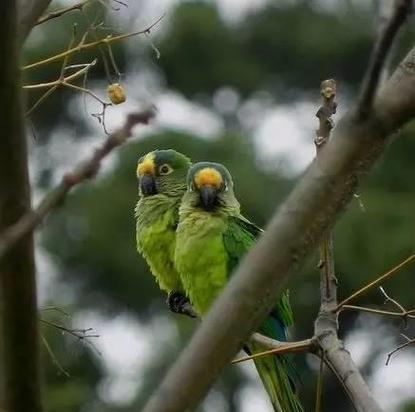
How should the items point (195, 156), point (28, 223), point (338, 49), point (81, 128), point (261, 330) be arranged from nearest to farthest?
1. point (28, 223)
2. point (261, 330)
3. point (195, 156)
4. point (81, 128)
5. point (338, 49)

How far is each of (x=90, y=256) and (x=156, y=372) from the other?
156 inches

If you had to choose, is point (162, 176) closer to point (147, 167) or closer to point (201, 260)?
point (147, 167)

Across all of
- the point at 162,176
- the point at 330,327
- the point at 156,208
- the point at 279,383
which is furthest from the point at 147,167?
the point at 330,327

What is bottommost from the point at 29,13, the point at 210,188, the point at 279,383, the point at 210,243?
the point at 279,383

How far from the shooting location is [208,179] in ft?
13.0

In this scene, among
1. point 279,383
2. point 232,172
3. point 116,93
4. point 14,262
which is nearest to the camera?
point 14,262

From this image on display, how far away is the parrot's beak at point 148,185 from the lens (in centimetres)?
431

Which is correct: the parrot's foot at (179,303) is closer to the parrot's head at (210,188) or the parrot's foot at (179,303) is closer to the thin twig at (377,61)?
the parrot's head at (210,188)

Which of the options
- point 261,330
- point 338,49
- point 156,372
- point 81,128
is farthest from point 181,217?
point 338,49

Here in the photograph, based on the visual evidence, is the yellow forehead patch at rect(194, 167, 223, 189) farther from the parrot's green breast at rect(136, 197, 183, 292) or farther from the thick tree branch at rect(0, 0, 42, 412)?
the thick tree branch at rect(0, 0, 42, 412)

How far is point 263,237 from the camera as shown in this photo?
1318 mm

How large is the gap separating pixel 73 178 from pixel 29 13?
872 mm

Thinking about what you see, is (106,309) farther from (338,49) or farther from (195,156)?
(338,49)

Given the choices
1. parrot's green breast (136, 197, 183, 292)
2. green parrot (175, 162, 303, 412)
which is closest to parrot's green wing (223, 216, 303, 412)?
green parrot (175, 162, 303, 412)
